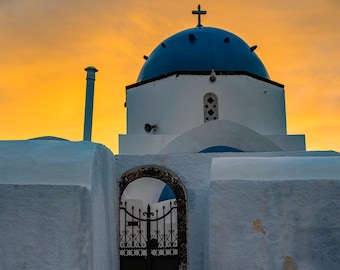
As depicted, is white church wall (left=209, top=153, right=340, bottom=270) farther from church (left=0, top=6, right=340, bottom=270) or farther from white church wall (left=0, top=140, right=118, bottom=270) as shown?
white church wall (left=0, top=140, right=118, bottom=270)

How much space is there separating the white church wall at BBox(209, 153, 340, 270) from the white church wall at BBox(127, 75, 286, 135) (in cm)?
529

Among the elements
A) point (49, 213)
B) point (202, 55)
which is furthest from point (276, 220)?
point (202, 55)

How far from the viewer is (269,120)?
11305mm

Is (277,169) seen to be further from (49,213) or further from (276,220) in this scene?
(49,213)

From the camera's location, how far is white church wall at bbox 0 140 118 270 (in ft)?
15.3

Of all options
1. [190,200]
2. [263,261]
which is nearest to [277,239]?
[263,261]

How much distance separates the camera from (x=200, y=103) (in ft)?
35.4

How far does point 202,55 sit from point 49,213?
24.4 ft

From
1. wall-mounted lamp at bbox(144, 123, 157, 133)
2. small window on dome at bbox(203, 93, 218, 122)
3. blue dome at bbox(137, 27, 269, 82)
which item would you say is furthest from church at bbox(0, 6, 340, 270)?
blue dome at bbox(137, 27, 269, 82)

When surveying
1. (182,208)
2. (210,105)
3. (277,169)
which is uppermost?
(210,105)

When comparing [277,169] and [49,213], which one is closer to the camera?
[49,213]

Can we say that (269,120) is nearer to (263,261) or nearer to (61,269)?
(263,261)

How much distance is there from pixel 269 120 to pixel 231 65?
5.63 ft

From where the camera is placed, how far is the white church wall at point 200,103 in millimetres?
10781
